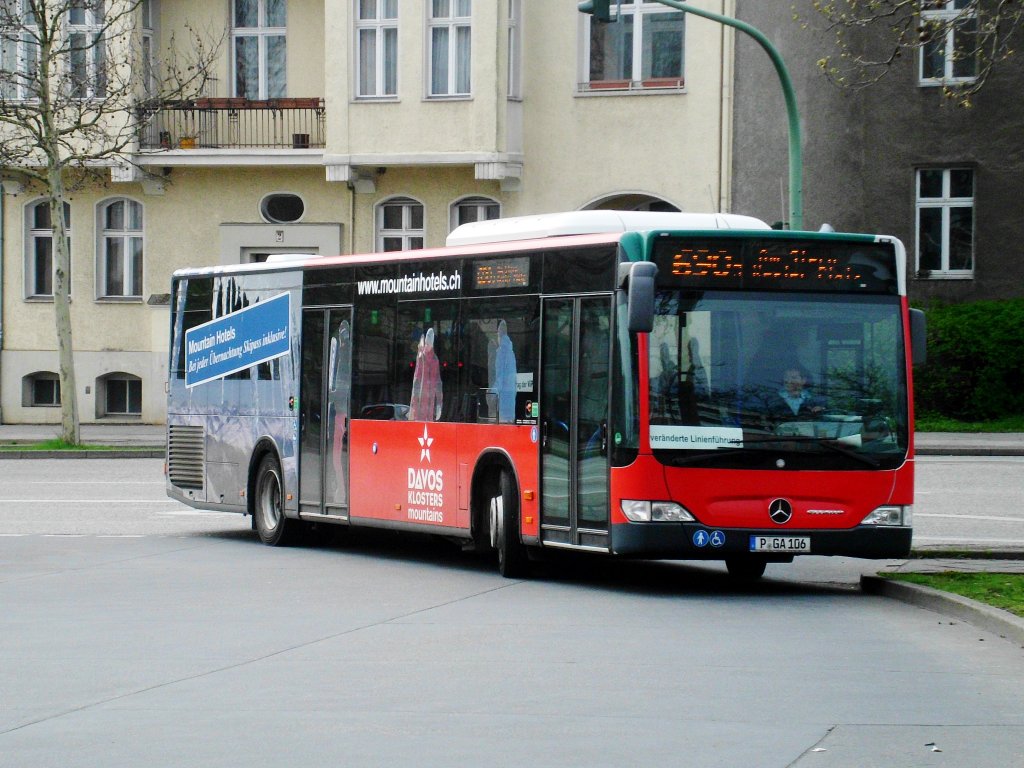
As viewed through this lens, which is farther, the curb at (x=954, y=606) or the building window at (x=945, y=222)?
the building window at (x=945, y=222)

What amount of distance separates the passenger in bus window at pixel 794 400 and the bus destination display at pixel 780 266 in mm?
655

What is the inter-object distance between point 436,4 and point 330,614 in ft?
81.6

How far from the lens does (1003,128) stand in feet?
114

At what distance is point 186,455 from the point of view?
19.6m

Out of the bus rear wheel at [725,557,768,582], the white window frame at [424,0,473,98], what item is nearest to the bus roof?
→ the bus rear wheel at [725,557,768,582]

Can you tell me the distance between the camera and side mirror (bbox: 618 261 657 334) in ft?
41.0

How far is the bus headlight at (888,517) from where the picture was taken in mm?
13195

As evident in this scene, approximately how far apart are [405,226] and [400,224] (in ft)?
0.37

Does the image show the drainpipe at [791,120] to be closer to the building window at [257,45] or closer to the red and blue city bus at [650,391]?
the red and blue city bus at [650,391]

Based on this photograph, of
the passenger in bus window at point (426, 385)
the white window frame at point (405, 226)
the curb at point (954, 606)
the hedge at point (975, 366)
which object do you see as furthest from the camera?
the white window frame at point (405, 226)

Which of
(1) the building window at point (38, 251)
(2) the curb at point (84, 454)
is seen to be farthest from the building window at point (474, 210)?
(1) the building window at point (38, 251)

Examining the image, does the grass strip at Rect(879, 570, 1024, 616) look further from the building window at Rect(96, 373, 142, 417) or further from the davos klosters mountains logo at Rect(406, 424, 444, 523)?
the building window at Rect(96, 373, 142, 417)

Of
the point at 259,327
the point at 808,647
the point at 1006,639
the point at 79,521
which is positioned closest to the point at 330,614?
the point at 808,647

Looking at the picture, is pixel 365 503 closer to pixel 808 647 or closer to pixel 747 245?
pixel 747 245
